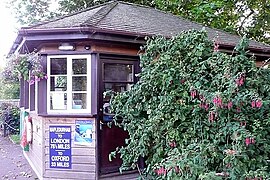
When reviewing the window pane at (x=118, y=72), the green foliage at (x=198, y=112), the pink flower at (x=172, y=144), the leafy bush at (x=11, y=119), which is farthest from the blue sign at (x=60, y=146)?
the leafy bush at (x=11, y=119)

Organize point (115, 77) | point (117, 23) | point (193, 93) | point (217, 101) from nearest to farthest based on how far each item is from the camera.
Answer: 1. point (217, 101)
2. point (193, 93)
3. point (115, 77)
4. point (117, 23)

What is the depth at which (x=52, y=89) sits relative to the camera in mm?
6250

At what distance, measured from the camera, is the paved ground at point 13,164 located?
676 centimetres

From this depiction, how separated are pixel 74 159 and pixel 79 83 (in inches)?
55.5

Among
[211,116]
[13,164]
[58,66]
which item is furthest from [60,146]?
[211,116]

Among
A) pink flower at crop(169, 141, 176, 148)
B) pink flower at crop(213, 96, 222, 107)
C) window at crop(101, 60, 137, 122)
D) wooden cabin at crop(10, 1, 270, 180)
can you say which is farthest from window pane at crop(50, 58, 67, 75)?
pink flower at crop(213, 96, 222, 107)

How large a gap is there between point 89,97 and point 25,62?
1424mm

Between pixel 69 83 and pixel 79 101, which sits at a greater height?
pixel 69 83

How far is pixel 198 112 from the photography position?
13.8 feet

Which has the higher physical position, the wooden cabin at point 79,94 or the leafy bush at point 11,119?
the wooden cabin at point 79,94

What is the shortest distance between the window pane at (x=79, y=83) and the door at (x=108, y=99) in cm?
30

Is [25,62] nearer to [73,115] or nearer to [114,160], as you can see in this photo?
[73,115]

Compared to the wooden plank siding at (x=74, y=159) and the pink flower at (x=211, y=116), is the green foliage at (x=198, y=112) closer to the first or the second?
the pink flower at (x=211, y=116)

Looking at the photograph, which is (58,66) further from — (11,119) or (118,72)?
(11,119)
